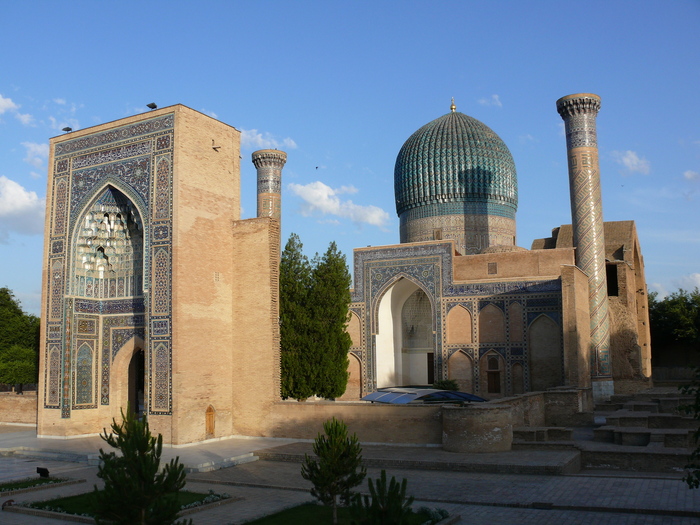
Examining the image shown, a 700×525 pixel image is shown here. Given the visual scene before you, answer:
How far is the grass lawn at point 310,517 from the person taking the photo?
245 inches

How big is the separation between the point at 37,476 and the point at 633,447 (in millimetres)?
7885

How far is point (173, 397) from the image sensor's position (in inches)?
435

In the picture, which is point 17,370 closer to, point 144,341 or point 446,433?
point 144,341

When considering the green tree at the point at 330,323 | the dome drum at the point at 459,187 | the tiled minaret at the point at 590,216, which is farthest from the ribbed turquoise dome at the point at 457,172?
the green tree at the point at 330,323

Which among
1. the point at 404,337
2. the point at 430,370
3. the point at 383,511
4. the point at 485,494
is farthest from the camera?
the point at 404,337

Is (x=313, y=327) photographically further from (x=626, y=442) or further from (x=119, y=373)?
(x=626, y=442)

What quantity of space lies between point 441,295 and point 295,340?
5133 mm

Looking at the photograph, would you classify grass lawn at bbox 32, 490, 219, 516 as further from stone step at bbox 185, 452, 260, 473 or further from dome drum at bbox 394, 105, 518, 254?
dome drum at bbox 394, 105, 518, 254

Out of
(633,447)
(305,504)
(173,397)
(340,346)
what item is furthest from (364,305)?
(305,504)

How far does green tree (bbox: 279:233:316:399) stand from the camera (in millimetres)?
15133

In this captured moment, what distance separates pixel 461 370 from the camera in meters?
18.3

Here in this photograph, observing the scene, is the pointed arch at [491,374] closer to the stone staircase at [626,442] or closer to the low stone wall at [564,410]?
the low stone wall at [564,410]

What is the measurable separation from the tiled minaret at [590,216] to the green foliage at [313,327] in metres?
6.37

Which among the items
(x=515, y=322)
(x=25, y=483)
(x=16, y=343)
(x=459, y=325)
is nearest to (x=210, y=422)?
(x=25, y=483)
